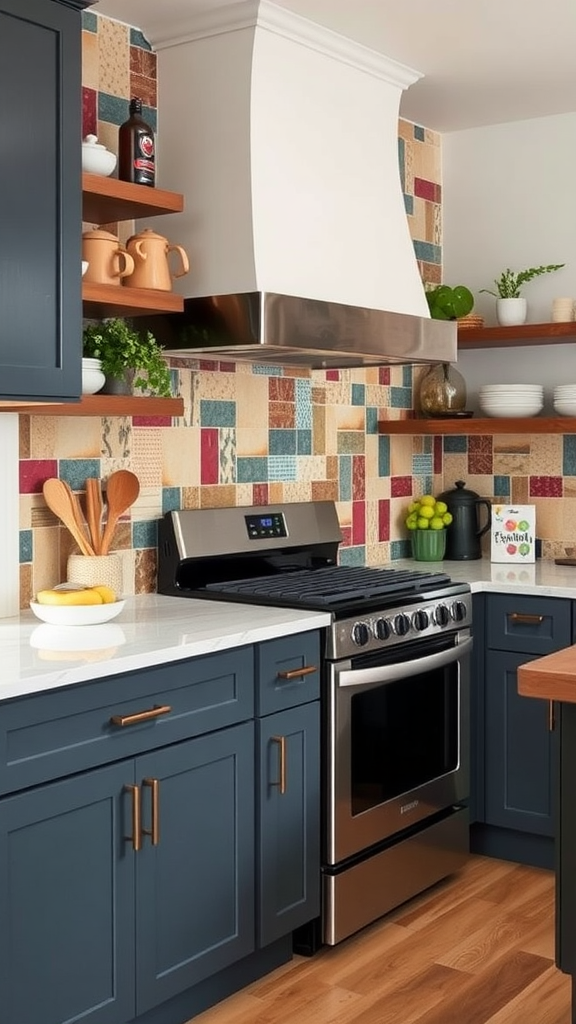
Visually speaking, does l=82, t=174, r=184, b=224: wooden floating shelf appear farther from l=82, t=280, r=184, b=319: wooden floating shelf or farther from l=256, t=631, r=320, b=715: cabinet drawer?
l=256, t=631, r=320, b=715: cabinet drawer

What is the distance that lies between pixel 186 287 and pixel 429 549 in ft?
5.05

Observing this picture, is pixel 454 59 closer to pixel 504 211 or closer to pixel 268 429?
pixel 504 211

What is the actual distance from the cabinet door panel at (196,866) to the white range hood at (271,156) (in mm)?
1223

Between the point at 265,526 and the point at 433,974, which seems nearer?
the point at 433,974

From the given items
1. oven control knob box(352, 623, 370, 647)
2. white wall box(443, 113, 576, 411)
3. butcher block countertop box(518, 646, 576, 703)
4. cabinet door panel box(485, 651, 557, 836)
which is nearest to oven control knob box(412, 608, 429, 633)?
oven control knob box(352, 623, 370, 647)

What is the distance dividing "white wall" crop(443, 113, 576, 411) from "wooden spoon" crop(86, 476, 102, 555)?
6.37 ft

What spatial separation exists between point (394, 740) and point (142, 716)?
1036 mm

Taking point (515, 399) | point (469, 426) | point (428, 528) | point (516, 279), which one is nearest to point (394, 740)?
point (428, 528)

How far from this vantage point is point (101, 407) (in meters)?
2.95

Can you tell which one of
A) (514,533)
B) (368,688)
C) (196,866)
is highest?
(514,533)

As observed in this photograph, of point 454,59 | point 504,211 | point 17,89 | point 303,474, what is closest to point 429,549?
point 303,474

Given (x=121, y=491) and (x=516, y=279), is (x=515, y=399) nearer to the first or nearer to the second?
(x=516, y=279)

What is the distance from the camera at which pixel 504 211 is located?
4.50m

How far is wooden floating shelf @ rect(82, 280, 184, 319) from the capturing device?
2.89m
